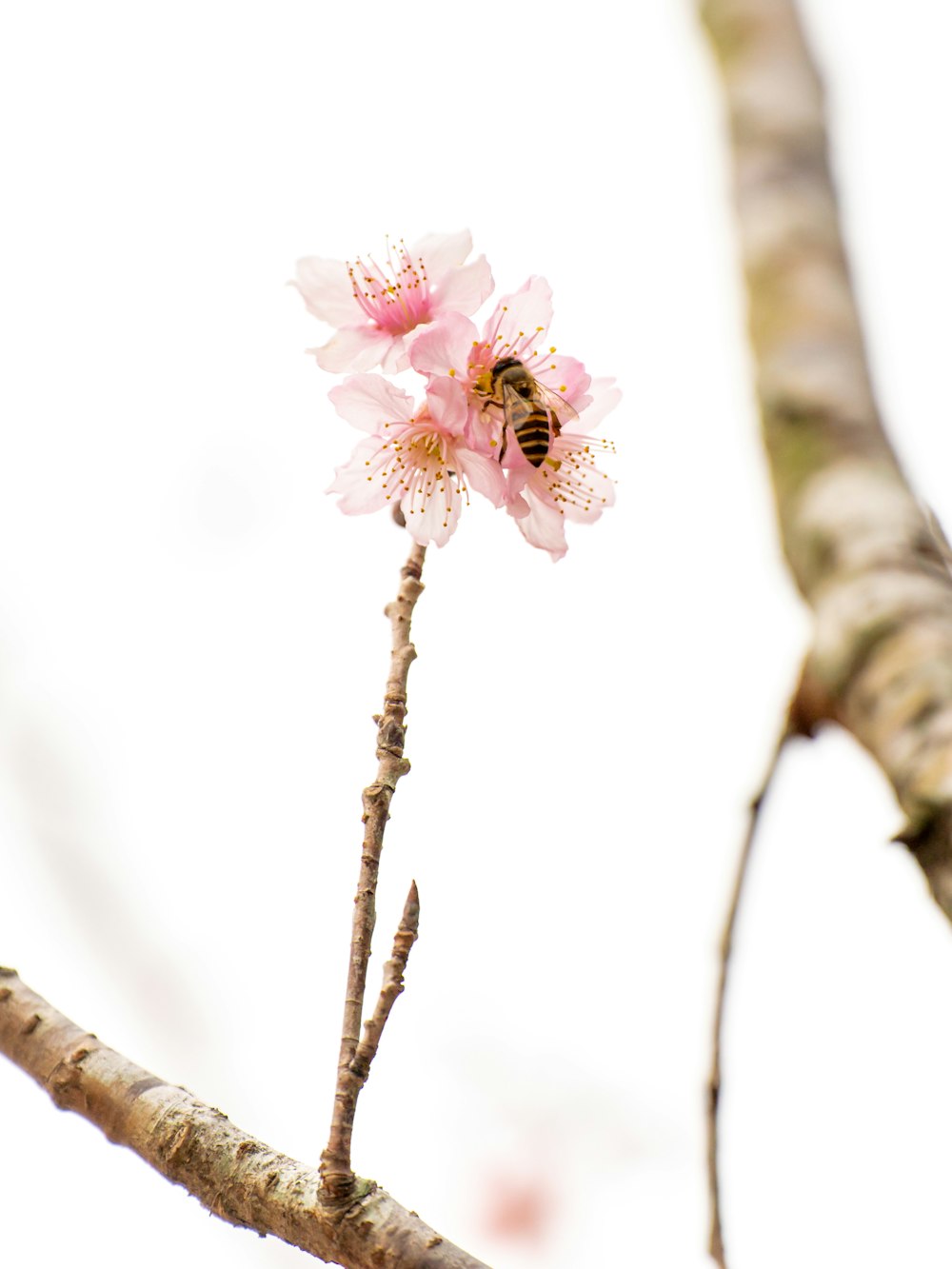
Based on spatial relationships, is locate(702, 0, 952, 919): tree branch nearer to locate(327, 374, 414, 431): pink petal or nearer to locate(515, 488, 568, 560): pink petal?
locate(515, 488, 568, 560): pink petal

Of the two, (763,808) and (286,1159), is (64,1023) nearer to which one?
(286,1159)

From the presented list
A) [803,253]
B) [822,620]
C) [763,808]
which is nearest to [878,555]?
[822,620]

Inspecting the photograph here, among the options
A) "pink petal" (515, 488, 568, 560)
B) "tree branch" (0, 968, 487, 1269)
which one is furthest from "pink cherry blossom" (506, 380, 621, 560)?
"tree branch" (0, 968, 487, 1269)

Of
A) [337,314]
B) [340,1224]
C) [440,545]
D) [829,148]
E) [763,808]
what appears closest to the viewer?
[340,1224]

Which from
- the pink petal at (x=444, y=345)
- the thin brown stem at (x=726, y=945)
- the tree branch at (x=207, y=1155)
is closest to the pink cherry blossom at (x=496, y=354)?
the pink petal at (x=444, y=345)

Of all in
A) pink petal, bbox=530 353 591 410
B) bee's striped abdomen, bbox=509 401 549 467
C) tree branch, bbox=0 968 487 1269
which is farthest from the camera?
pink petal, bbox=530 353 591 410
